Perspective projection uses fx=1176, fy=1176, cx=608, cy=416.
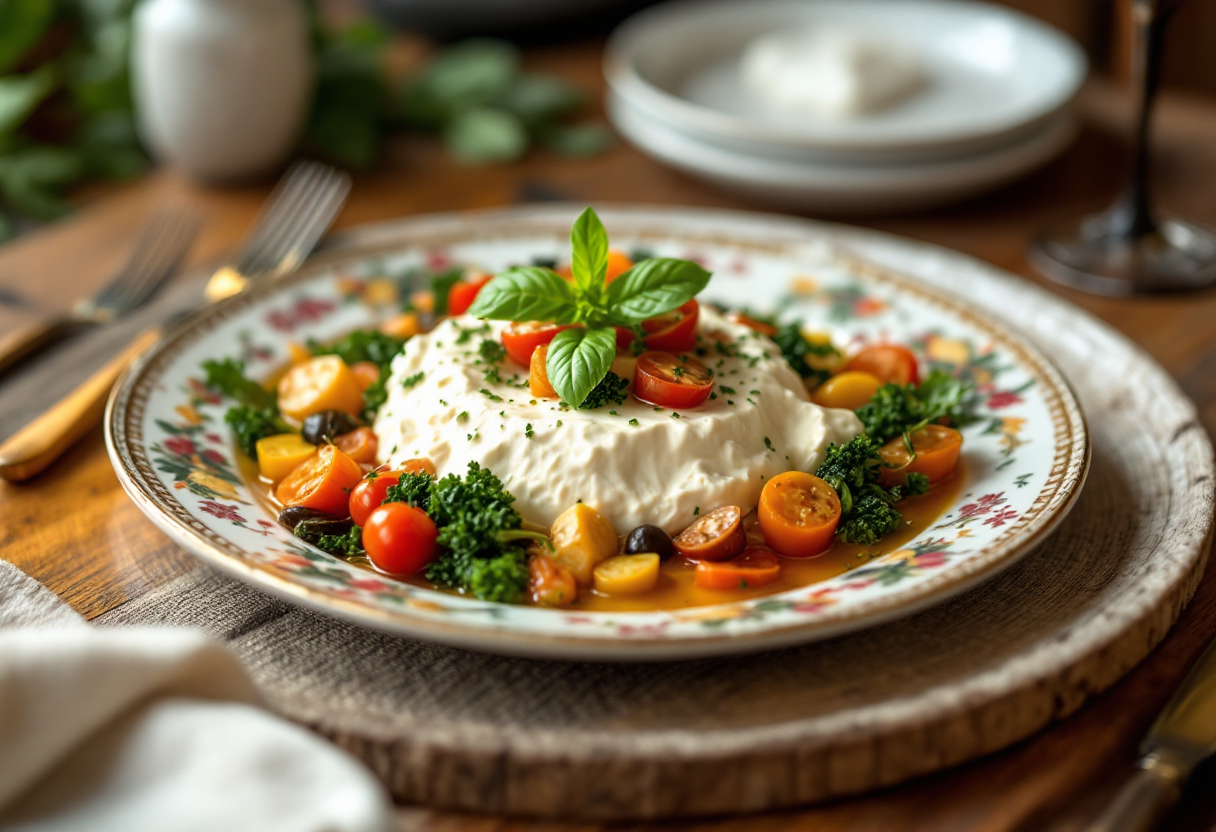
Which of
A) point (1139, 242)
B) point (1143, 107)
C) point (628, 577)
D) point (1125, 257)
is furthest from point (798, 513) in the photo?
point (1143, 107)

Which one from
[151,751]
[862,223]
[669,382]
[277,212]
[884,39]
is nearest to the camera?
[151,751]

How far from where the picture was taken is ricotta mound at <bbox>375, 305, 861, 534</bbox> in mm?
2977

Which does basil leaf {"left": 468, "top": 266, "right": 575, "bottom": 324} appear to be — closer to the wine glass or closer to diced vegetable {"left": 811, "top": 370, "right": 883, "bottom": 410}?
diced vegetable {"left": 811, "top": 370, "right": 883, "bottom": 410}

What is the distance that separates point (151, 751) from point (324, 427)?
4.42ft

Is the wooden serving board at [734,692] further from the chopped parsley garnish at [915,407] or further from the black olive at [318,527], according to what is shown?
the chopped parsley garnish at [915,407]

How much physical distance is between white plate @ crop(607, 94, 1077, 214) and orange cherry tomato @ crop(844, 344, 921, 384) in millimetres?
1382

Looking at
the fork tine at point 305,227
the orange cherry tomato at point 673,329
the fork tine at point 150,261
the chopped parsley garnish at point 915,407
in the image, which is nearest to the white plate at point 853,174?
the fork tine at point 305,227

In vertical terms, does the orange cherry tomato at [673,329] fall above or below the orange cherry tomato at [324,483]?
above

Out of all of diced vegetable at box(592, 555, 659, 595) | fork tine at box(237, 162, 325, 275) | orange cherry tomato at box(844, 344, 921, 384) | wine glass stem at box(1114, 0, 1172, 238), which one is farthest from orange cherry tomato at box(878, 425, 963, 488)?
fork tine at box(237, 162, 325, 275)

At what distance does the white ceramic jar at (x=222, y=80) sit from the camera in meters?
5.10

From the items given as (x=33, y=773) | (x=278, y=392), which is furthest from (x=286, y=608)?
(x=278, y=392)

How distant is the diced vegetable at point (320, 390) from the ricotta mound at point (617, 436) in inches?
6.2

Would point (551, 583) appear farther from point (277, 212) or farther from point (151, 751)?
point (277, 212)

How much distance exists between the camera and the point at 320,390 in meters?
3.48
